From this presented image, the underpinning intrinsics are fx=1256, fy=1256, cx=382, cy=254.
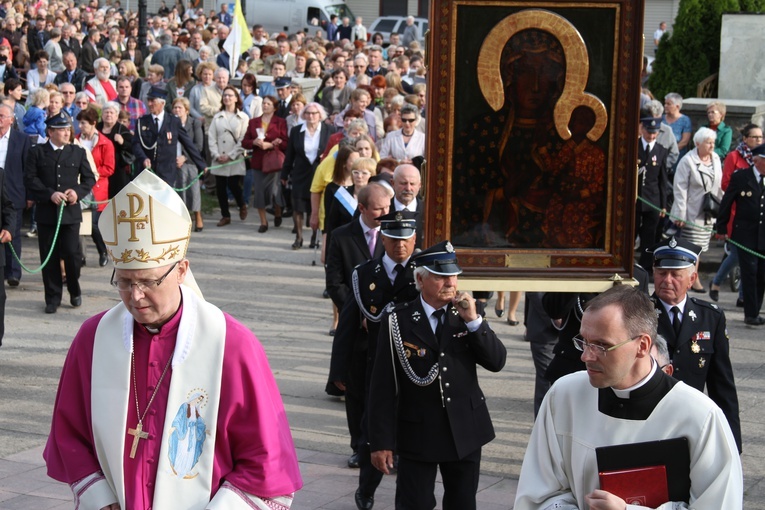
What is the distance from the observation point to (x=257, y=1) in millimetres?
38000

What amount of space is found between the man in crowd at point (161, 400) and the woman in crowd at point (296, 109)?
12.1m

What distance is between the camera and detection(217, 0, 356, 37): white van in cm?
3803

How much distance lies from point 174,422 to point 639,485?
1.65m

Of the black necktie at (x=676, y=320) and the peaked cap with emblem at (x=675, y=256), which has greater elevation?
the peaked cap with emblem at (x=675, y=256)

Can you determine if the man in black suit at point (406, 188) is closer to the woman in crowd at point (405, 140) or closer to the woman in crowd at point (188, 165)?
the woman in crowd at point (405, 140)

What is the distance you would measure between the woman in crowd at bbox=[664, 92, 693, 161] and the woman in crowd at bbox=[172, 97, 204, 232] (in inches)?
247

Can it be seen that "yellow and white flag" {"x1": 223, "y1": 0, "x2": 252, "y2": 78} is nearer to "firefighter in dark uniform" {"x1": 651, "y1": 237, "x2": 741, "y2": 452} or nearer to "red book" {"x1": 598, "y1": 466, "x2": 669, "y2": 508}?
"firefighter in dark uniform" {"x1": 651, "y1": 237, "x2": 741, "y2": 452}

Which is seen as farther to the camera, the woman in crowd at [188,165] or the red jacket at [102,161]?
the woman in crowd at [188,165]

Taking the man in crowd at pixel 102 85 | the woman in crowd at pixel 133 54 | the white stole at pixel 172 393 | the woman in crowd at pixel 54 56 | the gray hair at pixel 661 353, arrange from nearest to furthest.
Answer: the white stole at pixel 172 393, the gray hair at pixel 661 353, the man in crowd at pixel 102 85, the woman in crowd at pixel 54 56, the woman in crowd at pixel 133 54

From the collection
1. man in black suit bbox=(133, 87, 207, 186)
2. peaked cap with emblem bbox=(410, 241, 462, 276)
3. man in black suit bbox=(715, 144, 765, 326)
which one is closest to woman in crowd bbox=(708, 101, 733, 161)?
man in black suit bbox=(715, 144, 765, 326)

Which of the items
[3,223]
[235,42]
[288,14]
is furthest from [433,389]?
[288,14]

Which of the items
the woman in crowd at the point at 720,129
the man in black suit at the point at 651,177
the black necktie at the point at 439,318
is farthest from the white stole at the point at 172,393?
the woman in crowd at the point at 720,129

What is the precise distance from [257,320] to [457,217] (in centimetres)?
601

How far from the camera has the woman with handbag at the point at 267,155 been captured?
55.8 ft
